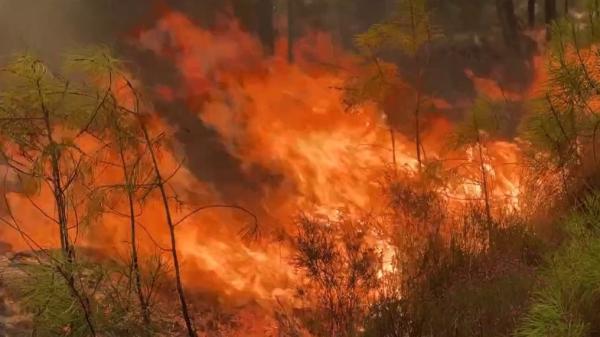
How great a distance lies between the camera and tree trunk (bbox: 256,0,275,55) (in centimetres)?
343

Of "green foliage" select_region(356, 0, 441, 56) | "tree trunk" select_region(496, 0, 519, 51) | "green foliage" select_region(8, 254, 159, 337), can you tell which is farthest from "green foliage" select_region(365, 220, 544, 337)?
"tree trunk" select_region(496, 0, 519, 51)

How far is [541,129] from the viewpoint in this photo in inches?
105

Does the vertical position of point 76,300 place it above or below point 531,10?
below

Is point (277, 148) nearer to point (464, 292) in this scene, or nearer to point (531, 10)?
point (464, 292)

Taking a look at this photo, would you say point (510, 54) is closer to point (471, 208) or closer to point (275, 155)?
point (471, 208)

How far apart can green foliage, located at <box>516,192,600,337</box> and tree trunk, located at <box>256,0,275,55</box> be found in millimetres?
1908

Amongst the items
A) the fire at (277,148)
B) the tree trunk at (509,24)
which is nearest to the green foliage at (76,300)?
the fire at (277,148)

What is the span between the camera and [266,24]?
3.45 metres

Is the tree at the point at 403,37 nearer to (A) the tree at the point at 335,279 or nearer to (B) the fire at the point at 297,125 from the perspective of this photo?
(B) the fire at the point at 297,125

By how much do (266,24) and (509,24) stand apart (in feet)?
5.23

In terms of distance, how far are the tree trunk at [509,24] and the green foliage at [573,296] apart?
2287 millimetres

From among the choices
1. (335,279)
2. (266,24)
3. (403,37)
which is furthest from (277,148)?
(335,279)

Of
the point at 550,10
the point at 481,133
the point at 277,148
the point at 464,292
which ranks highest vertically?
the point at 550,10

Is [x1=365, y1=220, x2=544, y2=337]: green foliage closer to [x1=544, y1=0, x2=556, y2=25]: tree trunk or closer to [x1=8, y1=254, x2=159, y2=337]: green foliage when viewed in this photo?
[x1=8, y1=254, x2=159, y2=337]: green foliage
